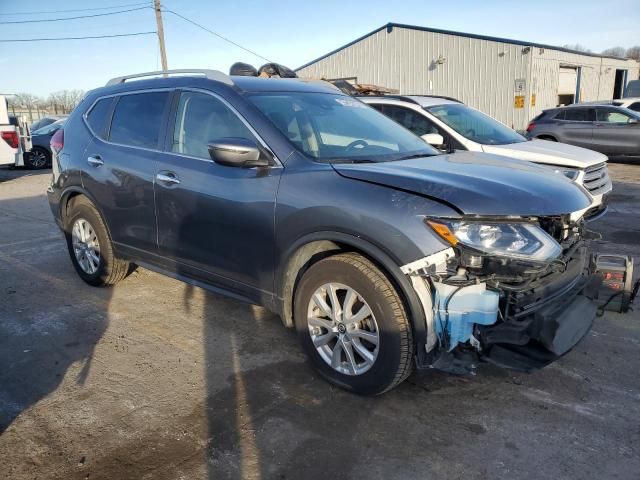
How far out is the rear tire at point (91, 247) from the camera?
193 inches

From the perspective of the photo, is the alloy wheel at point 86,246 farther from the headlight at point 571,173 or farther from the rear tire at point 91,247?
the headlight at point 571,173

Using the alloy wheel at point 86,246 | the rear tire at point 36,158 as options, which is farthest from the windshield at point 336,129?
the rear tire at point 36,158

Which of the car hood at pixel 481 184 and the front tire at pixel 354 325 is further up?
the car hood at pixel 481 184

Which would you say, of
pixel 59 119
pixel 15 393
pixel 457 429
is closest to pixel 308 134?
pixel 457 429

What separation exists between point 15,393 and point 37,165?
1697 cm

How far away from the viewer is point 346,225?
301cm

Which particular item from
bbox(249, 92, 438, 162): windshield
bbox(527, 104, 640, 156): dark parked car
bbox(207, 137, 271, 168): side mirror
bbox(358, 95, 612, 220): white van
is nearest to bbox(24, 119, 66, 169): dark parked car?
bbox(358, 95, 612, 220): white van

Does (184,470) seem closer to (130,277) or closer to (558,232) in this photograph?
(558,232)

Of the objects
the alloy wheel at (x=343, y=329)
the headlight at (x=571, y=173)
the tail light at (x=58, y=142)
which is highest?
the tail light at (x=58, y=142)

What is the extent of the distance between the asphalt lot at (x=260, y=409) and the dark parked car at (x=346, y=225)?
1.07 ft

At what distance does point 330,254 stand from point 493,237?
984mm

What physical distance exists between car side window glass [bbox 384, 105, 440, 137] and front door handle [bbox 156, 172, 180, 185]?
3885 millimetres

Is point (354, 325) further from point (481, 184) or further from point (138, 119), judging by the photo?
point (138, 119)

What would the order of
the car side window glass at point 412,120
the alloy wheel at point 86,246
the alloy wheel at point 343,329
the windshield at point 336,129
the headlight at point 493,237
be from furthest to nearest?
the car side window glass at point 412,120 → the alloy wheel at point 86,246 → the windshield at point 336,129 → the alloy wheel at point 343,329 → the headlight at point 493,237
